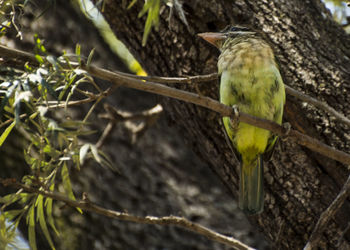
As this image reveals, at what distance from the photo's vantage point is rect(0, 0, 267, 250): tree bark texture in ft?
10.8

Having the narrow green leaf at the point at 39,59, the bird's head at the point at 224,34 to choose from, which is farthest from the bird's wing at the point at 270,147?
the narrow green leaf at the point at 39,59

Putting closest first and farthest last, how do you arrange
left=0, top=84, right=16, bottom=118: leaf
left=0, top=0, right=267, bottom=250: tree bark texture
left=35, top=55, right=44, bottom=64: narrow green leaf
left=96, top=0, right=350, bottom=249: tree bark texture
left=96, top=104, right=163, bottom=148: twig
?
left=0, top=84, right=16, bottom=118: leaf
left=35, top=55, right=44, bottom=64: narrow green leaf
left=96, top=0, right=350, bottom=249: tree bark texture
left=96, top=104, right=163, bottom=148: twig
left=0, top=0, right=267, bottom=250: tree bark texture

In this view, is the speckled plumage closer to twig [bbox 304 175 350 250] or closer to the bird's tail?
the bird's tail

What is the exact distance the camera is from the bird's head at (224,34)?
2.45 meters

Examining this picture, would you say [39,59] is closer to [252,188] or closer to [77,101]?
[77,101]

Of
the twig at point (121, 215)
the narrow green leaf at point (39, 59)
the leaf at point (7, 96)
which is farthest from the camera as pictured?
the twig at point (121, 215)

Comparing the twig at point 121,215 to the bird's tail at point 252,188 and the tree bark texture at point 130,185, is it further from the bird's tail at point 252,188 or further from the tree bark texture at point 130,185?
the tree bark texture at point 130,185

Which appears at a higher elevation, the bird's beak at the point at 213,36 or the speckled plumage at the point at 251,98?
the bird's beak at the point at 213,36

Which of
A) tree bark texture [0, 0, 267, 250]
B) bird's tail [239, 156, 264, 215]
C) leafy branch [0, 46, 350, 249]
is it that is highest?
leafy branch [0, 46, 350, 249]

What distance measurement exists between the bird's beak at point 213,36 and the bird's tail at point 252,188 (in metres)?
0.63

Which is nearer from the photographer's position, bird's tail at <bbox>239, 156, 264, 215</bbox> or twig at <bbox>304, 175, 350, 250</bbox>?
twig at <bbox>304, 175, 350, 250</bbox>

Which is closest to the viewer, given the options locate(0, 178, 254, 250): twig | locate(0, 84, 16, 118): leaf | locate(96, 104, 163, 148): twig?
locate(0, 84, 16, 118): leaf

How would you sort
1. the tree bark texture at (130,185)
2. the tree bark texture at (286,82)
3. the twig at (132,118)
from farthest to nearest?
the tree bark texture at (130,185) → the twig at (132,118) → the tree bark texture at (286,82)

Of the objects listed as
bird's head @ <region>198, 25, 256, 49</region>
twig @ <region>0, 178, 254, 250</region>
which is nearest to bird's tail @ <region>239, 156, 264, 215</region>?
twig @ <region>0, 178, 254, 250</region>
